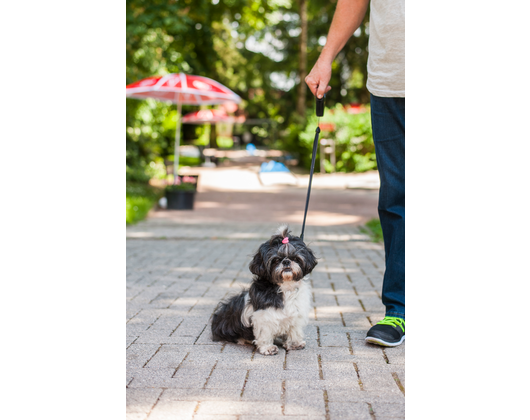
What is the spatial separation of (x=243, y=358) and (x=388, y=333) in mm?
893

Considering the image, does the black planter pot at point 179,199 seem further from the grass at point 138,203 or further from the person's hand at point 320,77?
the person's hand at point 320,77

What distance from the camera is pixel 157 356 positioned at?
313 centimetres

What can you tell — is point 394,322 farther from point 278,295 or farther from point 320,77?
point 320,77

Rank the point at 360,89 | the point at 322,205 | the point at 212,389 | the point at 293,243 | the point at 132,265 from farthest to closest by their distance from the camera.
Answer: the point at 360,89 → the point at 322,205 → the point at 132,265 → the point at 293,243 → the point at 212,389

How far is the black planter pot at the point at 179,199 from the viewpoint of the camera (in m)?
11.6

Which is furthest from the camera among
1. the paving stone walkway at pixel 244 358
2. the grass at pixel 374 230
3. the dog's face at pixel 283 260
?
the grass at pixel 374 230

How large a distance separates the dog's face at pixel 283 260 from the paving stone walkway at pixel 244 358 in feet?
1.64

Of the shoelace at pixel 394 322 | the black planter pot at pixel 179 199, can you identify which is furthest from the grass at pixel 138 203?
the shoelace at pixel 394 322

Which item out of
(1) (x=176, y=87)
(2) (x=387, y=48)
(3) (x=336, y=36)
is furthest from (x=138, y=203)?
(2) (x=387, y=48)

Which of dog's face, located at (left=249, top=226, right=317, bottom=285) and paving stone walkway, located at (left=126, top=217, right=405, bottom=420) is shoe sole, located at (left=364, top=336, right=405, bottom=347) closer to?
paving stone walkway, located at (left=126, top=217, right=405, bottom=420)

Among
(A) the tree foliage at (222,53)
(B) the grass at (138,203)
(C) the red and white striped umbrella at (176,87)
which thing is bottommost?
(B) the grass at (138,203)
